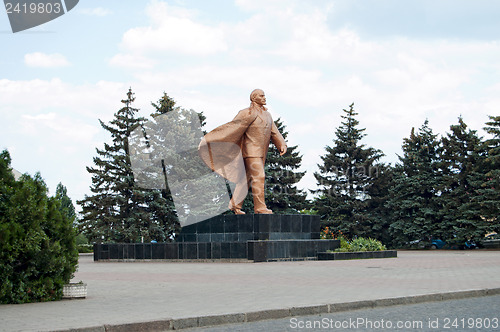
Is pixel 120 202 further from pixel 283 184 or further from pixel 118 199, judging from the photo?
pixel 283 184

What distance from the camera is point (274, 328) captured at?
608cm

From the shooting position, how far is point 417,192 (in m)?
36.7

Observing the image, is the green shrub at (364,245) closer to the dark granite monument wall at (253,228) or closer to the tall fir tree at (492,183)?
the dark granite monument wall at (253,228)

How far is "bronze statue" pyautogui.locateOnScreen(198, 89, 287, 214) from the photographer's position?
1883 centimetres

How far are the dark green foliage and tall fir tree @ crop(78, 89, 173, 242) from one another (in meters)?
23.6

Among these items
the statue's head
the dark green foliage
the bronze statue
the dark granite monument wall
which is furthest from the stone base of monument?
the dark green foliage

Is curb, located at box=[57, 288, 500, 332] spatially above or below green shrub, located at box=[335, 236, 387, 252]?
below

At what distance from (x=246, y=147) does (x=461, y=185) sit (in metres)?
20.5

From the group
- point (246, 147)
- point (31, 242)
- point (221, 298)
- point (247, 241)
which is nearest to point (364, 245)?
point (247, 241)

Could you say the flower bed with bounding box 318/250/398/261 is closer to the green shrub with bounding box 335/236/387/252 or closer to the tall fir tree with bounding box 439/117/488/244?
the green shrub with bounding box 335/236/387/252

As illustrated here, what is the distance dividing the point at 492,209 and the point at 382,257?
13719mm

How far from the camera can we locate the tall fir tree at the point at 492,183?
Answer: 31891 millimetres

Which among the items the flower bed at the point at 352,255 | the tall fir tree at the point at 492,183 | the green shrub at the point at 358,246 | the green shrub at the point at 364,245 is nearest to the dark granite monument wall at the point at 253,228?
the green shrub at the point at 358,246

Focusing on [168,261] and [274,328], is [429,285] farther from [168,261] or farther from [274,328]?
[168,261]
